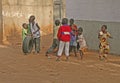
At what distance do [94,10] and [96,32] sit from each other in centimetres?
92

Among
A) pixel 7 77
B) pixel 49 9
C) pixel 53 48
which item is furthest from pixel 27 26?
pixel 49 9

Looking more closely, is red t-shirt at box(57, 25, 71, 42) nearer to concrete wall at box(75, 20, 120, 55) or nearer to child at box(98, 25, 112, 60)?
child at box(98, 25, 112, 60)

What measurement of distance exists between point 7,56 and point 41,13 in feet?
32.6

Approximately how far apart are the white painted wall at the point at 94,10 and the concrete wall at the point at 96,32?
21 centimetres

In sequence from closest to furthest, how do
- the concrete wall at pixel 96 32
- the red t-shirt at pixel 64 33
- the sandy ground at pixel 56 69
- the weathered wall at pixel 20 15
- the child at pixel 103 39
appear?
the sandy ground at pixel 56 69 < the red t-shirt at pixel 64 33 < the child at pixel 103 39 < the concrete wall at pixel 96 32 < the weathered wall at pixel 20 15

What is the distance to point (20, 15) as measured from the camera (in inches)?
925

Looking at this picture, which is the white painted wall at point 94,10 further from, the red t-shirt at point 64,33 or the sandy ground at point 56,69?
the red t-shirt at point 64,33

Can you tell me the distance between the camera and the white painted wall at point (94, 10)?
1620 cm

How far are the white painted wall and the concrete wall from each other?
Answer: 205mm

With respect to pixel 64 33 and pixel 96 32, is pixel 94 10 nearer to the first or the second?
pixel 96 32

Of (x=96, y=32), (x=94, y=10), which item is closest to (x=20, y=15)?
(x=94, y=10)

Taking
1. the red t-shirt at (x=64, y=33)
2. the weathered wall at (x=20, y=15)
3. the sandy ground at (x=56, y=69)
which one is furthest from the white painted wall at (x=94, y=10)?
the weathered wall at (x=20, y=15)

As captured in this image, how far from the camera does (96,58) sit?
48.2 ft

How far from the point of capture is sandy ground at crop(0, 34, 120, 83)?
10.4m
